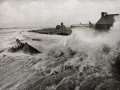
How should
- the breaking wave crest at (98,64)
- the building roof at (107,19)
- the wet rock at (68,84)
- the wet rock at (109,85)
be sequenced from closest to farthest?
1. the wet rock at (109,85)
2. the wet rock at (68,84)
3. the breaking wave crest at (98,64)
4. the building roof at (107,19)

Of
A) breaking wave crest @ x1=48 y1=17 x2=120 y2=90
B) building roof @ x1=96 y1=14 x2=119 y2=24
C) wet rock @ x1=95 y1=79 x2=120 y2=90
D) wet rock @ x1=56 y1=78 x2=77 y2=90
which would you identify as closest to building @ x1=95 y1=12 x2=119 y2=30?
building roof @ x1=96 y1=14 x2=119 y2=24

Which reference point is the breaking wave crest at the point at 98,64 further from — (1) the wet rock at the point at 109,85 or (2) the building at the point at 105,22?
(2) the building at the point at 105,22

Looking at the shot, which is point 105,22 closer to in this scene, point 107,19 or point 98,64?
point 107,19

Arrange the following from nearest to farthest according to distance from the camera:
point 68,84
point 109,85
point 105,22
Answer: point 109,85
point 68,84
point 105,22

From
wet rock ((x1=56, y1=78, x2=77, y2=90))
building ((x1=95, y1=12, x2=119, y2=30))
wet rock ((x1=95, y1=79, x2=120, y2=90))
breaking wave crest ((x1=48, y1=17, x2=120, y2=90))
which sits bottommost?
wet rock ((x1=56, y1=78, x2=77, y2=90))

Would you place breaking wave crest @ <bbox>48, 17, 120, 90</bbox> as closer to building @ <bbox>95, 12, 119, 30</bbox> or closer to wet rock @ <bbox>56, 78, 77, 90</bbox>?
wet rock @ <bbox>56, 78, 77, 90</bbox>

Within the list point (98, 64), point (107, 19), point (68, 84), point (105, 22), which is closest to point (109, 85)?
point (68, 84)

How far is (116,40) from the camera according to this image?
6938mm

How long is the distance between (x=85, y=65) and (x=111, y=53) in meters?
1.59

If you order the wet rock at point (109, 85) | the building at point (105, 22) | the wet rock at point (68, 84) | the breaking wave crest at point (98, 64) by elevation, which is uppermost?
the building at point (105, 22)

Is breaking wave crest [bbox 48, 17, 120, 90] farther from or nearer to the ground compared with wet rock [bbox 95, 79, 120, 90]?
farther from the ground

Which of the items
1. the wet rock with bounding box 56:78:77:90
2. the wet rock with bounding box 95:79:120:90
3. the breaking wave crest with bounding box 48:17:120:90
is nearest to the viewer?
the wet rock with bounding box 95:79:120:90

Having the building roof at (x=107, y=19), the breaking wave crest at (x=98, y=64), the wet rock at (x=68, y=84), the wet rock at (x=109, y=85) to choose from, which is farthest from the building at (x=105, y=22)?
the wet rock at (x=68, y=84)

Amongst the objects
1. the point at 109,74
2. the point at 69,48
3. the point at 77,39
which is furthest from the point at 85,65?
the point at 77,39
